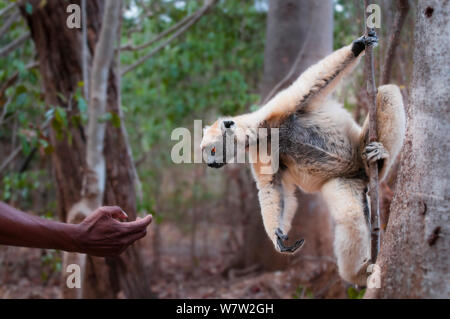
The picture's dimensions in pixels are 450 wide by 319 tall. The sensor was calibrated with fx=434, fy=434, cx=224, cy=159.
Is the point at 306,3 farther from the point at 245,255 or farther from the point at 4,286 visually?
the point at 4,286

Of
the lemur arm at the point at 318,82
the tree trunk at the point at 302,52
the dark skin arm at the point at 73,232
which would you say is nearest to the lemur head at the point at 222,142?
the lemur arm at the point at 318,82

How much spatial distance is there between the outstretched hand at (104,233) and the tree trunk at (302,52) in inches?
167

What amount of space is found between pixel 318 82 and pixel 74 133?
390 centimetres

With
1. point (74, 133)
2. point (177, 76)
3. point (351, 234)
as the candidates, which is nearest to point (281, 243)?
point (351, 234)

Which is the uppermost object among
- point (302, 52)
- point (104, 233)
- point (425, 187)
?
point (302, 52)

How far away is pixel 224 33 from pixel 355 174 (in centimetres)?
588

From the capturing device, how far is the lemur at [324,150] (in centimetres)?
342

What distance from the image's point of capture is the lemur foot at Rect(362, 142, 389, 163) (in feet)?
11.0

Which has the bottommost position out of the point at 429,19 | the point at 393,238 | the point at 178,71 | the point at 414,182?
the point at 393,238

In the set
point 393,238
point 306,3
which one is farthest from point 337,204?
point 306,3

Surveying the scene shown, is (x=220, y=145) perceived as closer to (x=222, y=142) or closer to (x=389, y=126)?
(x=222, y=142)

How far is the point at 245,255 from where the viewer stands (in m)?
8.28

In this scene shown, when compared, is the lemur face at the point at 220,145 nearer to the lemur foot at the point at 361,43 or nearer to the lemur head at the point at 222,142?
the lemur head at the point at 222,142

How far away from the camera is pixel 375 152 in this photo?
3.37 m
